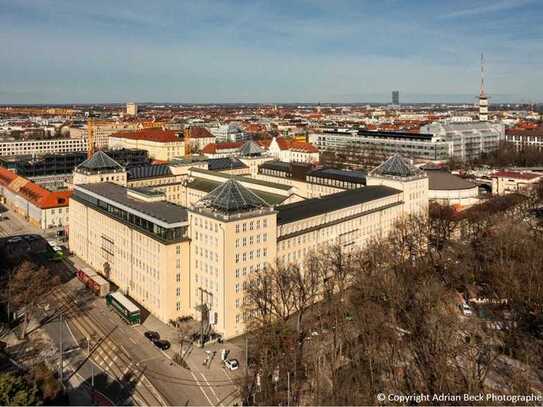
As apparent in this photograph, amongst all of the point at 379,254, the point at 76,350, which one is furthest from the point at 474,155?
the point at 76,350

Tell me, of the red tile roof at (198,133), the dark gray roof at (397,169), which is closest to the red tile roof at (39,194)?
the dark gray roof at (397,169)

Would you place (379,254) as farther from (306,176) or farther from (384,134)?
(384,134)

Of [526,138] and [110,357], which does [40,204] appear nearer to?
[110,357]

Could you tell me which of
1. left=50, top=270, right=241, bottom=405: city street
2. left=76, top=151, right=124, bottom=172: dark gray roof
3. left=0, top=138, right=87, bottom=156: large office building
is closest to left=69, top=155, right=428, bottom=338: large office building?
left=50, top=270, right=241, bottom=405: city street

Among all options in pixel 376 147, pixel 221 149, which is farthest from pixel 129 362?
pixel 376 147

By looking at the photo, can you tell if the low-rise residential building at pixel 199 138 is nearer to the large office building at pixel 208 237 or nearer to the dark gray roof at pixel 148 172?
the dark gray roof at pixel 148 172

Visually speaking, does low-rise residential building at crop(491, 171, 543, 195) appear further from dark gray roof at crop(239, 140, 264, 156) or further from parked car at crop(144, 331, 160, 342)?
parked car at crop(144, 331, 160, 342)
